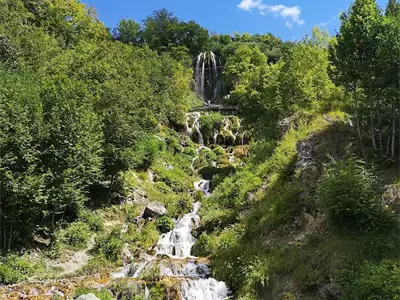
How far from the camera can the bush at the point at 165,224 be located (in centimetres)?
2194

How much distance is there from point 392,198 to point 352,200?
1972mm

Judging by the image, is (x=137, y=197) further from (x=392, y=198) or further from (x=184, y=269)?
(x=392, y=198)

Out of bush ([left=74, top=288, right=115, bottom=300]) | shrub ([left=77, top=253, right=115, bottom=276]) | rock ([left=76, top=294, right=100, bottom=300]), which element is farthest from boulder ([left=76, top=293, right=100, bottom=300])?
shrub ([left=77, top=253, right=115, bottom=276])

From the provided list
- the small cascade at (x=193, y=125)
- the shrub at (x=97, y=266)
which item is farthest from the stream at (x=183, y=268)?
the small cascade at (x=193, y=125)

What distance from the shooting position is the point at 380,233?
37.6 feet

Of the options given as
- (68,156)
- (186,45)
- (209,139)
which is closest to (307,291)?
(68,156)

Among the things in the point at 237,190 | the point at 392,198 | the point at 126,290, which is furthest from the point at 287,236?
the point at 237,190

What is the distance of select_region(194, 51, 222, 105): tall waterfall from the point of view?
192ft

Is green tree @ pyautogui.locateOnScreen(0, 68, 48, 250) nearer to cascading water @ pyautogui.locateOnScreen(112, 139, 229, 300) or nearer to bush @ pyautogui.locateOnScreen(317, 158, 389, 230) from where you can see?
cascading water @ pyautogui.locateOnScreen(112, 139, 229, 300)

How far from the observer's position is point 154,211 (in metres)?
23.0

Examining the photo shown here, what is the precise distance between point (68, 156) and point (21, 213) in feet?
11.4

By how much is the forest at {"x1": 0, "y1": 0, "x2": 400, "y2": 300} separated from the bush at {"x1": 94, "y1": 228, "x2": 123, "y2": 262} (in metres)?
0.10

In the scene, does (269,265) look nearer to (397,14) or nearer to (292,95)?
(397,14)

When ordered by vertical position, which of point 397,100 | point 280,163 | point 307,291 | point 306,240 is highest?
point 397,100
